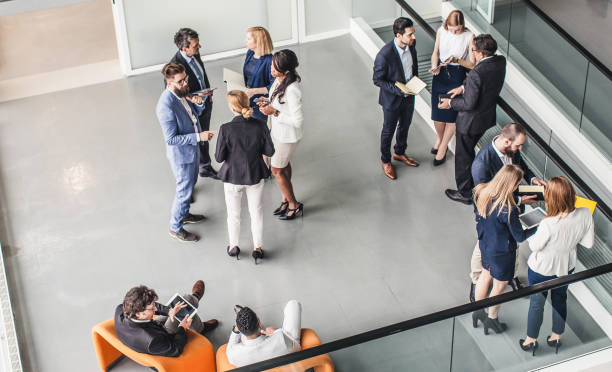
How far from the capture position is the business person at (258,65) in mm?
7539

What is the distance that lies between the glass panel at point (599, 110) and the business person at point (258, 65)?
11.2 feet

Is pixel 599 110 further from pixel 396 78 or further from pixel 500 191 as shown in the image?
pixel 500 191

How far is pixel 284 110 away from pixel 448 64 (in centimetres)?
204

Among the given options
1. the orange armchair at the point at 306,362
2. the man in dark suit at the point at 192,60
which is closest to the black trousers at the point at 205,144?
the man in dark suit at the point at 192,60

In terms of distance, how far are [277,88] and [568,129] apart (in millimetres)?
3522

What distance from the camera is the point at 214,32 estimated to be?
10.5 m

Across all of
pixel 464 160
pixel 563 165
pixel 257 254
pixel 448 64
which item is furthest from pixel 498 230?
pixel 448 64

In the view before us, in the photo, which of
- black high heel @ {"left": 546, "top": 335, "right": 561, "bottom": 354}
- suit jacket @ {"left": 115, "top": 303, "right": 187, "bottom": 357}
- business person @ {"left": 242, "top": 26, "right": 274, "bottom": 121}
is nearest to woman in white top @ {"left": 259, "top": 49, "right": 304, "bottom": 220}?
business person @ {"left": 242, "top": 26, "right": 274, "bottom": 121}

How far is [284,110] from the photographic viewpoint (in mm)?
7164

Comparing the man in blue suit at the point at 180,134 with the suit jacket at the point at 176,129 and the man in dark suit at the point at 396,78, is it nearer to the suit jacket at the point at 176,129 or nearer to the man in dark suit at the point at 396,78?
the suit jacket at the point at 176,129

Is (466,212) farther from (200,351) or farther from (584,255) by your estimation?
(200,351)

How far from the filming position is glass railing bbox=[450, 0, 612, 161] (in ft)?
27.1

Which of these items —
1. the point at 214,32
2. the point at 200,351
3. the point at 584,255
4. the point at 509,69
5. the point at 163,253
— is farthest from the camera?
the point at 214,32

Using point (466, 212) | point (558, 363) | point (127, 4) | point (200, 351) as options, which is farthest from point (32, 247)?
point (558, 363)
